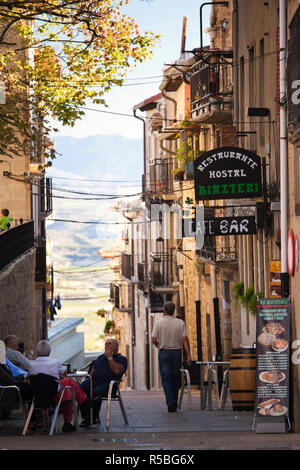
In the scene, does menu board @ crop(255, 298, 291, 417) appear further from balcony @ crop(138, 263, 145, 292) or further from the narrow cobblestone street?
balcony @ crop(138, 263, 145, 292)

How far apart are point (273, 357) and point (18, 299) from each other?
11762mm

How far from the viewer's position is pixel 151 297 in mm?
37781

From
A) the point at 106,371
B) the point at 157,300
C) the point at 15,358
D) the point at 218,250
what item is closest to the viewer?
the point at 106,371

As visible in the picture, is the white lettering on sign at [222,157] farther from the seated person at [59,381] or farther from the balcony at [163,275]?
the balcony at [163,275]

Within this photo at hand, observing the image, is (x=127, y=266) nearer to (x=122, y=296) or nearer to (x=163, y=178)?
(x=122, y=296)

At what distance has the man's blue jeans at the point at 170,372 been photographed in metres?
14.6

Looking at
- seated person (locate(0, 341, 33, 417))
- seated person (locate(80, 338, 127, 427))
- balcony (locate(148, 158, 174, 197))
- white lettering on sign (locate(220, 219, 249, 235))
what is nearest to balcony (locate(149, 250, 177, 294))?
balcony (locate(148, 158, 174, 197))

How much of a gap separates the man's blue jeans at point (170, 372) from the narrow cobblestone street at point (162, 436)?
0.97 ft

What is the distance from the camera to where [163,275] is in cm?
3678

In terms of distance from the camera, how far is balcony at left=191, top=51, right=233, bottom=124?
2419 centimetres

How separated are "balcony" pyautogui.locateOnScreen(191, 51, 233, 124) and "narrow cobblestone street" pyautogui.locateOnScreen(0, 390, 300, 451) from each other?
11.2 m

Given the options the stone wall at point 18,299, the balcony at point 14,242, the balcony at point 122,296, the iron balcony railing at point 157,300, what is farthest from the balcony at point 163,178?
the balcony at point 122,296

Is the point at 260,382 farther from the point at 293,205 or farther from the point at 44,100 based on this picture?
the point at 44,100

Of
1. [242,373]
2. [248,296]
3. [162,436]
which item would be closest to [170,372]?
[242,373]
